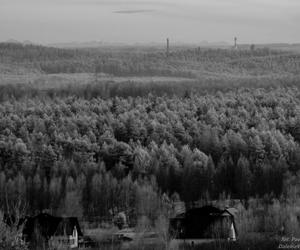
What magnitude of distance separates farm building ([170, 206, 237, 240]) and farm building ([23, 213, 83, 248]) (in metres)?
3.47

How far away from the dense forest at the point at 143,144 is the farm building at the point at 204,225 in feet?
18.8

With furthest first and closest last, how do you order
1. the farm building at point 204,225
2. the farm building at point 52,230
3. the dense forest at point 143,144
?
the dense forest at point 143,144, the farm building at point 204,225, the farm building at point 52,230

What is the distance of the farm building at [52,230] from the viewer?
2958 centimetres

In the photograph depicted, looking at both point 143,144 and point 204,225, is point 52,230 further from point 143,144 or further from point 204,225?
point 143,144

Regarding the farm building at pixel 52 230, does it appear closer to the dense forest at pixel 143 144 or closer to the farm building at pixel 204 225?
the farm building at pixel 204 225

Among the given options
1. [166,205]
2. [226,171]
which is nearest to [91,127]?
[226,171]

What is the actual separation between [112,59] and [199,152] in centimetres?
10613

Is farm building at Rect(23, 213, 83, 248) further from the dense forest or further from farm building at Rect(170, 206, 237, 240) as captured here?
the dense forest

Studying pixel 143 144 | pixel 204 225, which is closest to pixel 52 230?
pixel 204 225

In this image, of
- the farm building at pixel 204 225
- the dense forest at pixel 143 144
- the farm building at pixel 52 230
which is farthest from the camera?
the dense forest at pixel 143 144

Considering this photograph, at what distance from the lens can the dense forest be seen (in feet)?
158

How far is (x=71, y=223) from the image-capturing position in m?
35.1

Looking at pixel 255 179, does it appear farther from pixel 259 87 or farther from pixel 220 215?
pixel 259 87

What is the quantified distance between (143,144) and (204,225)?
31.3 metres
